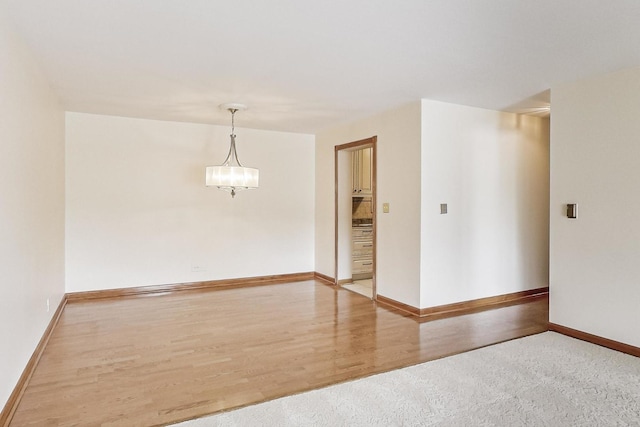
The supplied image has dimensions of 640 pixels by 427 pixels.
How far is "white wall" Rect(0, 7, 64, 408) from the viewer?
2.17 meters

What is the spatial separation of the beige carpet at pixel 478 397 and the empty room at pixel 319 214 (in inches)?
0.7

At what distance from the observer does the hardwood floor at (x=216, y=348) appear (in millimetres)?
2336

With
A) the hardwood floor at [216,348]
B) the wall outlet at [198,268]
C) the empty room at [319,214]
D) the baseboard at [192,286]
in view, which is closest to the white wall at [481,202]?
the empty room at [319,214]

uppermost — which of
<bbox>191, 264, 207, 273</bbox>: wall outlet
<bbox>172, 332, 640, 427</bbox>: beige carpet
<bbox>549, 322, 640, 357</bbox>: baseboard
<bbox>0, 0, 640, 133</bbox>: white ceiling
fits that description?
<bbox>0, 0, 640, 133</bbox>: white ceiling

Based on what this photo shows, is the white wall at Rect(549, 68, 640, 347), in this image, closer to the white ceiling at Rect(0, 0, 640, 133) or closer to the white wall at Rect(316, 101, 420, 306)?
the white ceiling at Rect(0, 0, 640, 133)

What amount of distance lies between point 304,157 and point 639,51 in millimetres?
4281

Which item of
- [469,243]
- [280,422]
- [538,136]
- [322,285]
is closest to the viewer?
[280,422]

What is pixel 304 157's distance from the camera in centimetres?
621

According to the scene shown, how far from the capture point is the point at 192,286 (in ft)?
17.7

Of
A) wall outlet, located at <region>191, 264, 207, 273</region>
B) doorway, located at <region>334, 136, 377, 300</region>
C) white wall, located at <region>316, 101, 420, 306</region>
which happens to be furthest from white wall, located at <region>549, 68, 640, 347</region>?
wall outlet, located at <region>191, 264, 207, 273</region>

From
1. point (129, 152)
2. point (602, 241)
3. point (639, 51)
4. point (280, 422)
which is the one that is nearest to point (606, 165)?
point (602, 241)

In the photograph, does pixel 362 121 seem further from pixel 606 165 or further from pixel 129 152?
pixel 129 152

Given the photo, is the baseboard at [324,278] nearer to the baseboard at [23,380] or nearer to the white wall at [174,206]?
the white wall at [174,206]

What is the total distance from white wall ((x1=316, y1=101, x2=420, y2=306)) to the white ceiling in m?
0.41
